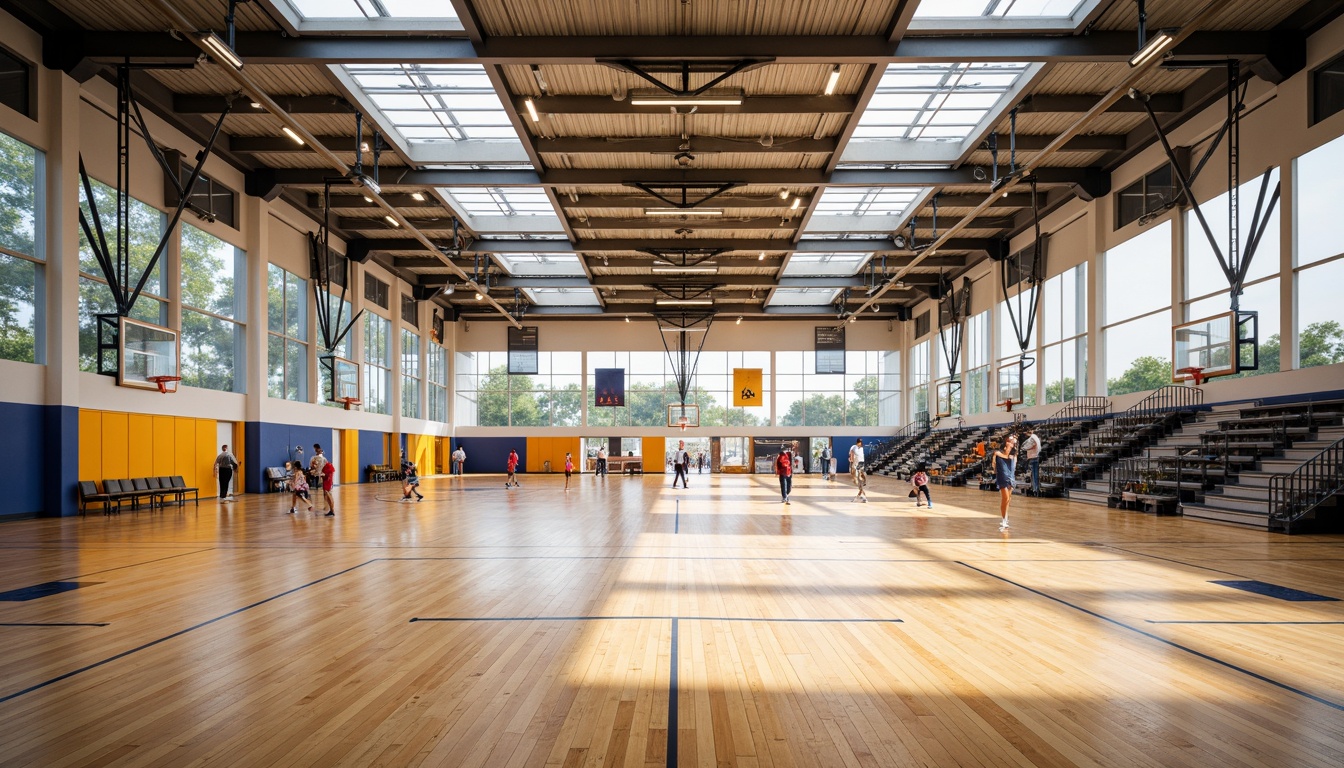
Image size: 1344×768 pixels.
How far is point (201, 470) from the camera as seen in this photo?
66.7ft

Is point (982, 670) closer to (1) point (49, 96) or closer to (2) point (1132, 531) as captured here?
(2) point (1132, 531)

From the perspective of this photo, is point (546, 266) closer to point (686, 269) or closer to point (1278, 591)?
point (686, 269)

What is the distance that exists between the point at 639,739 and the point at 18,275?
1673 centimetres

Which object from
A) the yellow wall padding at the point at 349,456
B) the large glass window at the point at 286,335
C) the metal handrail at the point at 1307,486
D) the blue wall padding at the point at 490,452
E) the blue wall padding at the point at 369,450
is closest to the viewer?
the metal handrail at the point at 1307,486

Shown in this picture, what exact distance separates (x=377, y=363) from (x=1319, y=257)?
3054 centimetres

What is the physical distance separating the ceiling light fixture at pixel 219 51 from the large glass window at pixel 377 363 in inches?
758

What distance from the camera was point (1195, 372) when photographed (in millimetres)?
15797

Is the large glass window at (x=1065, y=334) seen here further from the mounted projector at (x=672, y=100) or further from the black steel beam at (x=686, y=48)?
the mounted projector at (x=672, y=100)

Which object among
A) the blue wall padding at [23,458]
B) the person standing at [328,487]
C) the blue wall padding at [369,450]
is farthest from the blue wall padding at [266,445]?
the person standing at [328,487]

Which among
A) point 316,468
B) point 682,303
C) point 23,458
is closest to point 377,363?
point 316,468

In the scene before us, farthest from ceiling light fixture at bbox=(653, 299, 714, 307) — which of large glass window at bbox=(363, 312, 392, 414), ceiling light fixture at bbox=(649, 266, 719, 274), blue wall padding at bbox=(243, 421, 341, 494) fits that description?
blue wall padding at bbox=(243, 421, 341, 494)

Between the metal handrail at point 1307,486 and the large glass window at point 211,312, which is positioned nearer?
the metal handrail at point 1307,486

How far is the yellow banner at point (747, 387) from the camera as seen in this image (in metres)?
40.9

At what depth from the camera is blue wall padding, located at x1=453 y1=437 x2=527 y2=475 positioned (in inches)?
1665
